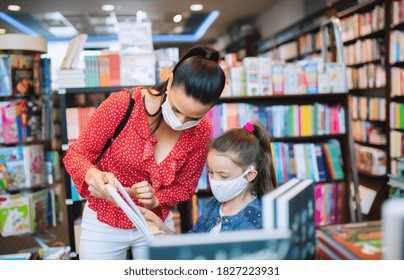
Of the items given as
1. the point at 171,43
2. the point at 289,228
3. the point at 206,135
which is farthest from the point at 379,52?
the point at 171,43

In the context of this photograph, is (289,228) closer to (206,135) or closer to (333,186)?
(206,135)

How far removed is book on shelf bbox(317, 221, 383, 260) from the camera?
64cm

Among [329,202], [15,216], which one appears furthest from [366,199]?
[15,216]

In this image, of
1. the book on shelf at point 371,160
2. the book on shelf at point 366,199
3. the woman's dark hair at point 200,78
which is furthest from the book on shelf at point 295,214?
the book on shelf at point 371,160

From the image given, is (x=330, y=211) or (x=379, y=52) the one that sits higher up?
(x=379, y=52)

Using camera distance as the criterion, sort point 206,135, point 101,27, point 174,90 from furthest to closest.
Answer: point 101,27 → point 206,135 → point 174,90

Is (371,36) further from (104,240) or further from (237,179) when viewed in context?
(104,240)

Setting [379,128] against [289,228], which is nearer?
[289,228]

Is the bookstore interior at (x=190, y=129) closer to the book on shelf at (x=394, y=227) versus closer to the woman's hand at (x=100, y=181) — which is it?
the woman's hand at (x=100, y=181)

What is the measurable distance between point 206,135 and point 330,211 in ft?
6.00

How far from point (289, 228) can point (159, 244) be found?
0.19 meters
